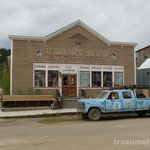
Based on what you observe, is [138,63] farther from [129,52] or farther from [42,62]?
[42,62]

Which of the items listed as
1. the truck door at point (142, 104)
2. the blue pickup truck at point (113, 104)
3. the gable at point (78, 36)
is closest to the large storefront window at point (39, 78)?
the gable at point (78, 36)

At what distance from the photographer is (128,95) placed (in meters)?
12.2

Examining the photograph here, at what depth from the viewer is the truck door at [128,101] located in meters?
11.9

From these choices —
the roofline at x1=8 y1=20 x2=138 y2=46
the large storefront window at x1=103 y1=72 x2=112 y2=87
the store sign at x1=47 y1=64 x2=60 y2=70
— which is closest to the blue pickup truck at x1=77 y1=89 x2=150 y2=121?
the store sign at x1=47 y1=64 x2=60 y2=70

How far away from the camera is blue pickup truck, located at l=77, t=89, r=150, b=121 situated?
11.5m

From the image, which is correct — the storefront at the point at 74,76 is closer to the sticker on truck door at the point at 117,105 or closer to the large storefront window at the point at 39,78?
the large storefront window at the point at 39,78

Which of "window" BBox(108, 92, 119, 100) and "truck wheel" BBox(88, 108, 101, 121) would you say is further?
"window" BBox(108, 92, 119, 100)

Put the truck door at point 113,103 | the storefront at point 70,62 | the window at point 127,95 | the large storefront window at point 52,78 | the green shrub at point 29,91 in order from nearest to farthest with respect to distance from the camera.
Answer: the truck door at point 113,103 → the window at point 127,95 → the green shrub at point 29,91 → the storefront at point 70,62 → the large storefront window at point 52,78

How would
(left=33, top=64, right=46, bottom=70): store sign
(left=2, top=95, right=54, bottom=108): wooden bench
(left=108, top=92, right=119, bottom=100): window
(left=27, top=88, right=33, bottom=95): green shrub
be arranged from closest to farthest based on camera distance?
(left=108, top=92, right=119, bottom=100): window
(left=2, top=95, right=54, bottom=108): wooden bench
(left=27, top=88, right=33, bottom=95): green shrub
(left=33, top=64, right=46, bottom=70): store sign

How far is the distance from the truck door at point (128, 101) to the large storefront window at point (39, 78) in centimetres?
853

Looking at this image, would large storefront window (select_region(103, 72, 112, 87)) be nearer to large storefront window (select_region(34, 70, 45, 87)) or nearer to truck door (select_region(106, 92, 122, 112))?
large storefront window (select_region(34, 70, 45, 87))

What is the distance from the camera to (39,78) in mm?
17969

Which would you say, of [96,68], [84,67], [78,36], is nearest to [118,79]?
[96,68]

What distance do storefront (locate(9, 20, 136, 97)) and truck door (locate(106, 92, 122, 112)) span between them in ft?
23.8
